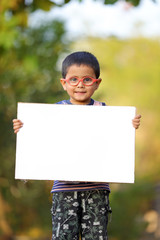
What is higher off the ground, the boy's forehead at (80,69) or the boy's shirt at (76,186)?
the boy's forehead at (80,69)

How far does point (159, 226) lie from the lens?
31.6 ft

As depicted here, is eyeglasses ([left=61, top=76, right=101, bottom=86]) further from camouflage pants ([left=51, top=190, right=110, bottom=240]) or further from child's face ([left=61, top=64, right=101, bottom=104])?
camouflage pants ([left=51, top=190, right=110, bottom=240])

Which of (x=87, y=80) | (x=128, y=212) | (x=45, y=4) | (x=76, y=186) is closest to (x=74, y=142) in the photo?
(x=76, y=186)

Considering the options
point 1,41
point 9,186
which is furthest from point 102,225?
point 9,186

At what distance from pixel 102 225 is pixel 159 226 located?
6.78m

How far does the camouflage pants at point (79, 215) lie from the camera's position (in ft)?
9.98

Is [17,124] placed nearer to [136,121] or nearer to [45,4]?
[136,121]

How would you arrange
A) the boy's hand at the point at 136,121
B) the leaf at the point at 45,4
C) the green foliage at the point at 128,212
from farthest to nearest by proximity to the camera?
the green foliage at the point at 128,212 < the leaf at the point at 45,4 < the boy's hand at the point at 136,121

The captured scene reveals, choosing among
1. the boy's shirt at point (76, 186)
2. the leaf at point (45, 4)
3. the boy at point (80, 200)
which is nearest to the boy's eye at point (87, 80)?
the boy at point (80, 200)

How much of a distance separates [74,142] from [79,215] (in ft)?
1.32

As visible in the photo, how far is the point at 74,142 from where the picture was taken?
9.84ft

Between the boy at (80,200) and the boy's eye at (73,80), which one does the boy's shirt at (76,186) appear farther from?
the boy's eye at (73,80)

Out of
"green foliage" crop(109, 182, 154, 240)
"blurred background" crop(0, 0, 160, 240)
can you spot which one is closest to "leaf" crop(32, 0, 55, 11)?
"blurred background" crop(0, 0, 160, 240)

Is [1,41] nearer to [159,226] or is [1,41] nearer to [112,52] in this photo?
[159,226]
